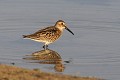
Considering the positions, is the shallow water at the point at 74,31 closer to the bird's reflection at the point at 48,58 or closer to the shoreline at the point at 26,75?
the bird's reflection at the point at 48,58

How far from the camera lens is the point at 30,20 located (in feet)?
74.6

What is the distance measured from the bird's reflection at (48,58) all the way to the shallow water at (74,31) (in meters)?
0.19

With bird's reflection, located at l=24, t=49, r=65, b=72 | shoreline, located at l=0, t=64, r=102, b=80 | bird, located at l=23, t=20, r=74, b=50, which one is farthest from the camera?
bird, located at l=23, t=20, r=74, b=50

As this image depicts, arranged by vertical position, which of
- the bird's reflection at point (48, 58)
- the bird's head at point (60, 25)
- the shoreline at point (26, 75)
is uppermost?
the bird's head at point (60, 25)

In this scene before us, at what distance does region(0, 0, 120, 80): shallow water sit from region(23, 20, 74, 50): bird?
0.79 ft

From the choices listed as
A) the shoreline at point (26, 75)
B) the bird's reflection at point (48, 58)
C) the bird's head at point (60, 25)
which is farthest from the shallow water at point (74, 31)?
the shoreline at point (26, 75)

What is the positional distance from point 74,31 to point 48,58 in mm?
3824

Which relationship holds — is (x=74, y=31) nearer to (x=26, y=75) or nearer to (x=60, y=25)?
(x=60, y=25)

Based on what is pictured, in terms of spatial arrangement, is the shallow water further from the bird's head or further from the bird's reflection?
the bird's head

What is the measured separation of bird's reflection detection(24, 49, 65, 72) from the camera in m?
16.6

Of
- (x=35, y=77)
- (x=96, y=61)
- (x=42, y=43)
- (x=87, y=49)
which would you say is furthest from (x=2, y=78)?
(x=42, y=43)

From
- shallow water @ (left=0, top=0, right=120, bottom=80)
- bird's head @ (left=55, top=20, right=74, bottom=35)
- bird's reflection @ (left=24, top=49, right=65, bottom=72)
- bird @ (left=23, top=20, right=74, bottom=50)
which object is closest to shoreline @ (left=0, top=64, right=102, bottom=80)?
shallow water @ (left=0, top=0, right=120, bottom=80)

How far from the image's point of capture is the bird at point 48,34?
1956cm

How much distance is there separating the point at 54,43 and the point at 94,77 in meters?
5.84
